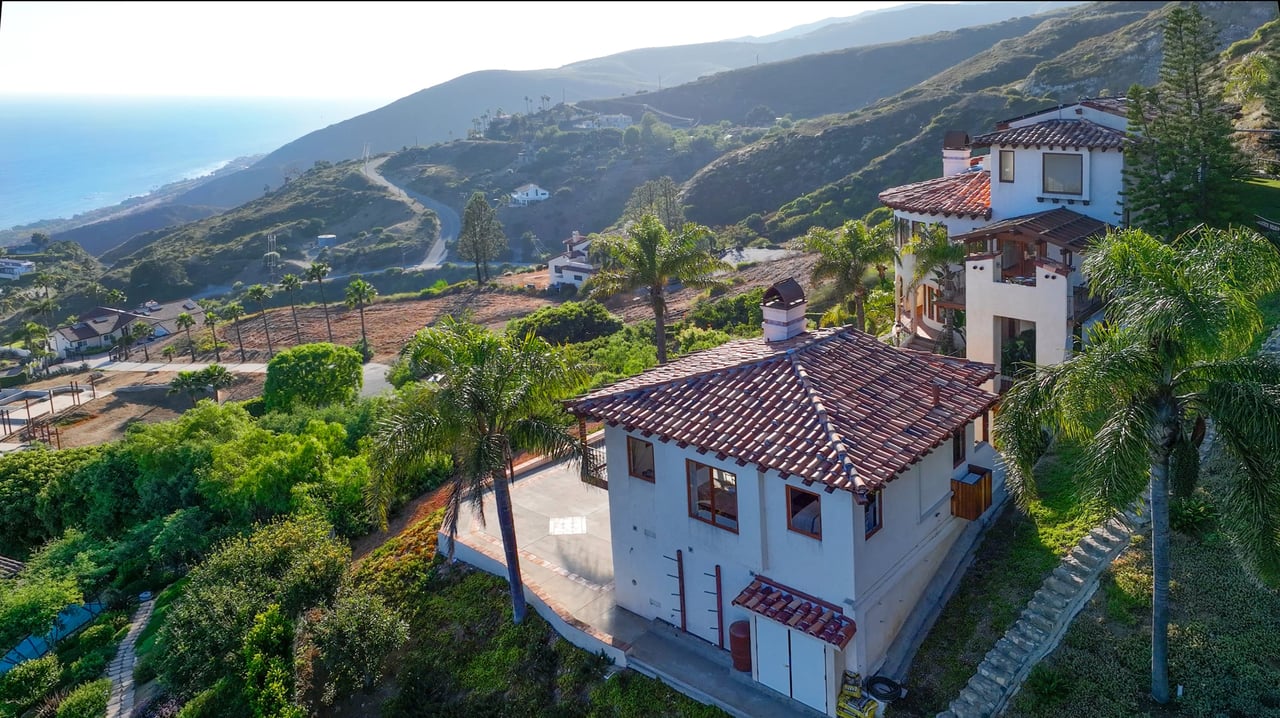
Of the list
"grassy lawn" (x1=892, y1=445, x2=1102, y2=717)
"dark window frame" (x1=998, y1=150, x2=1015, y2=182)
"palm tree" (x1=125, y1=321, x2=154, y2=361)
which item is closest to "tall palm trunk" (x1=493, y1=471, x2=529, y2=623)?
"grassy lawn" (x1=892, y1=445, x2=1102, y2=717)

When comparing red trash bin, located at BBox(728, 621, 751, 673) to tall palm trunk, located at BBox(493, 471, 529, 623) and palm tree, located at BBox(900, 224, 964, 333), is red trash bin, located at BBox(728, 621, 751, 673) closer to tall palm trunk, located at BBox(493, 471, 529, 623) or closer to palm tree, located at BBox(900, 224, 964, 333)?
tall palm trunk, located at BBox(493, 471, 529, 623)

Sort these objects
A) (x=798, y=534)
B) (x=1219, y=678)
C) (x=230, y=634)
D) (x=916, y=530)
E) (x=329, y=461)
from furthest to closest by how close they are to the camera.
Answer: (x=329, y=461) < (x=230, y=634) < (x=916, y=530) < (x=798, y=534) < (x=1219, y=678)

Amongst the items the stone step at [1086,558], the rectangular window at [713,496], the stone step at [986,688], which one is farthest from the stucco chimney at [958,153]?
the stone step at [986,688]

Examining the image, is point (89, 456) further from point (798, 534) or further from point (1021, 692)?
point (1021, 692)

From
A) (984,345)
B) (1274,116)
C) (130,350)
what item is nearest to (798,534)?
(984,345)

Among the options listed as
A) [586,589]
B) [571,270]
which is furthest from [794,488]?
[571,270]

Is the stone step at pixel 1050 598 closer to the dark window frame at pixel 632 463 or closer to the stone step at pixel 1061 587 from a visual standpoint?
the stone step at pixel 1061 587

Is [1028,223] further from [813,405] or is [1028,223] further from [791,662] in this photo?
[791,662]
